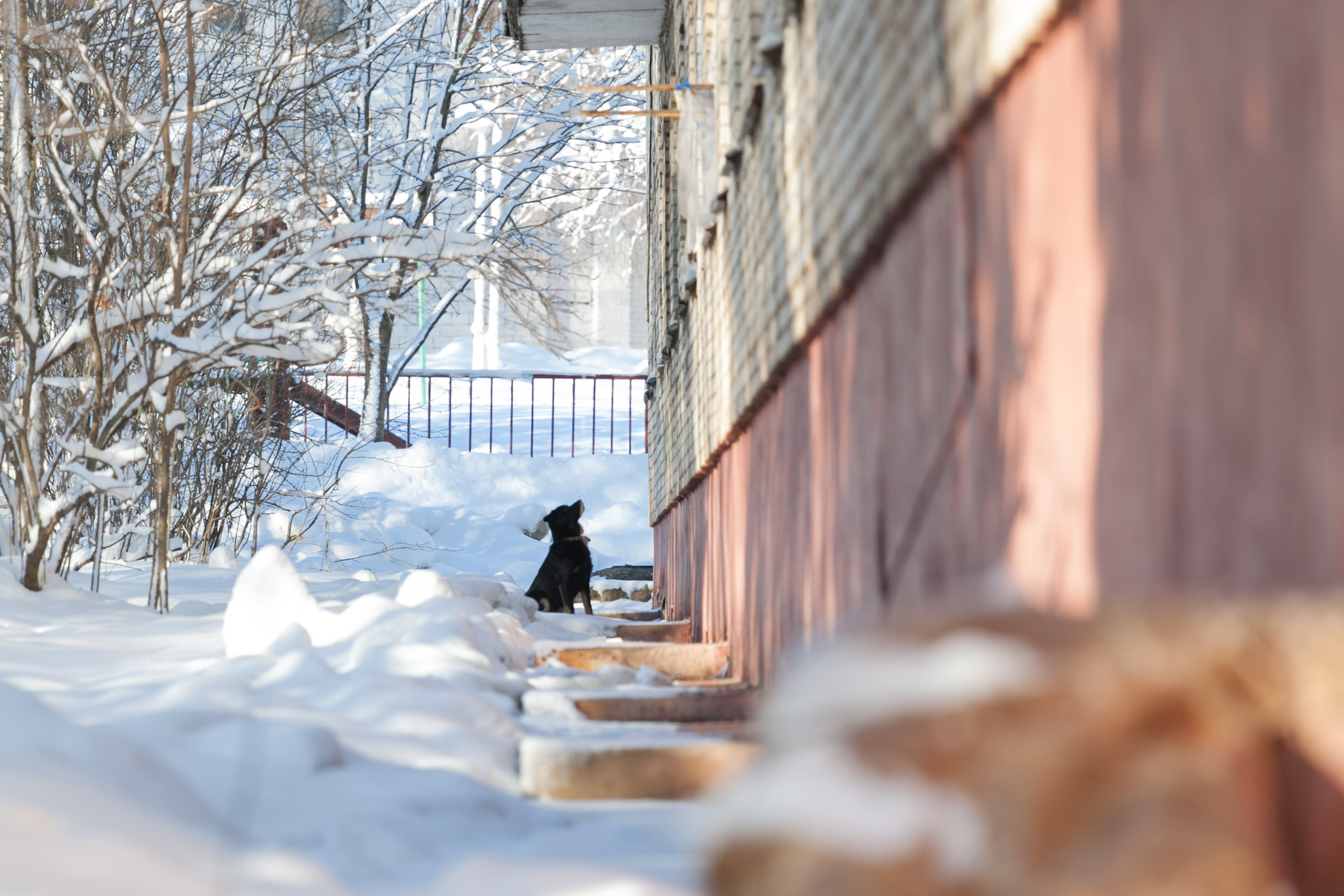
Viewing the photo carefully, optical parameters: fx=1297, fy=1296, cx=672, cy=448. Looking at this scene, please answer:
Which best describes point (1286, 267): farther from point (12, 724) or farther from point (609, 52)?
Result: point (609, 52)

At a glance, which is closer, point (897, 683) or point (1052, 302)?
point (897, 683)

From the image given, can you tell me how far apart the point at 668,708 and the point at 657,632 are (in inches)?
151

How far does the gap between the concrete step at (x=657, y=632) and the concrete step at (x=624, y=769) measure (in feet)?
14.8

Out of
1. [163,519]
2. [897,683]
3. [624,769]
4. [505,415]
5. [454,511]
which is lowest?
[624,769]

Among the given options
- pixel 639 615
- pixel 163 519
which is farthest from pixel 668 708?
pixel 639 615

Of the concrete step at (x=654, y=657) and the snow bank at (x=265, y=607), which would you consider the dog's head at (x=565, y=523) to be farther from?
the snow bank at (x=265, y=607)

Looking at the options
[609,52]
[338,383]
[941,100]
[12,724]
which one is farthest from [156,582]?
[609,52]

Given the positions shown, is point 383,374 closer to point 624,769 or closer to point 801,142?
point 801,142

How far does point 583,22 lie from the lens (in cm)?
1252

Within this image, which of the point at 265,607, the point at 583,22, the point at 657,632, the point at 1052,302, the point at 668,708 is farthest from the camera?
the point at 583,22

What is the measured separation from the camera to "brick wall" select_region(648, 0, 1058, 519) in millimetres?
2547

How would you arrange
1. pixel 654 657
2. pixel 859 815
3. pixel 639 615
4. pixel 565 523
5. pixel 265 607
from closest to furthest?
1. pixel 859 815
2. pixel 265 607
3. pixel 654 657
4. pixel 565 523
5. pixel 639 615

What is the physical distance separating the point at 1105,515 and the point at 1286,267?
23.9 inches

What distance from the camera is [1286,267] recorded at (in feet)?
4.31
